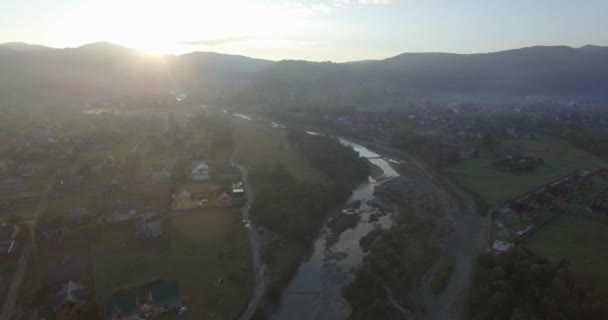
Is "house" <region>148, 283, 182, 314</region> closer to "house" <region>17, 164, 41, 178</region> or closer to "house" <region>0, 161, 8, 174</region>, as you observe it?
"house" <region>17, 164, 41, 178</region>

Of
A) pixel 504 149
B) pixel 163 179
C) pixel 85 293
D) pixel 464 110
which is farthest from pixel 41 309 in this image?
pixel 464 110

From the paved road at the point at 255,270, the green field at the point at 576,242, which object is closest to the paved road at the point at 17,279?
the paved road at the point at 255,270

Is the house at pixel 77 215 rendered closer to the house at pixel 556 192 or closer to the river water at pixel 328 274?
the river water at pixel 328 274

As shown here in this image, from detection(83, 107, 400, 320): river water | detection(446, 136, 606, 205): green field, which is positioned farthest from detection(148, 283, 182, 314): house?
detection(446, 136, 606, 205): green field

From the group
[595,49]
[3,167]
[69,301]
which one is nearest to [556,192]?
[69,301]

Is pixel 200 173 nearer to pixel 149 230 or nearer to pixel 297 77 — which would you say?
pixel 149 230

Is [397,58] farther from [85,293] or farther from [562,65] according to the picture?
[85,293]
